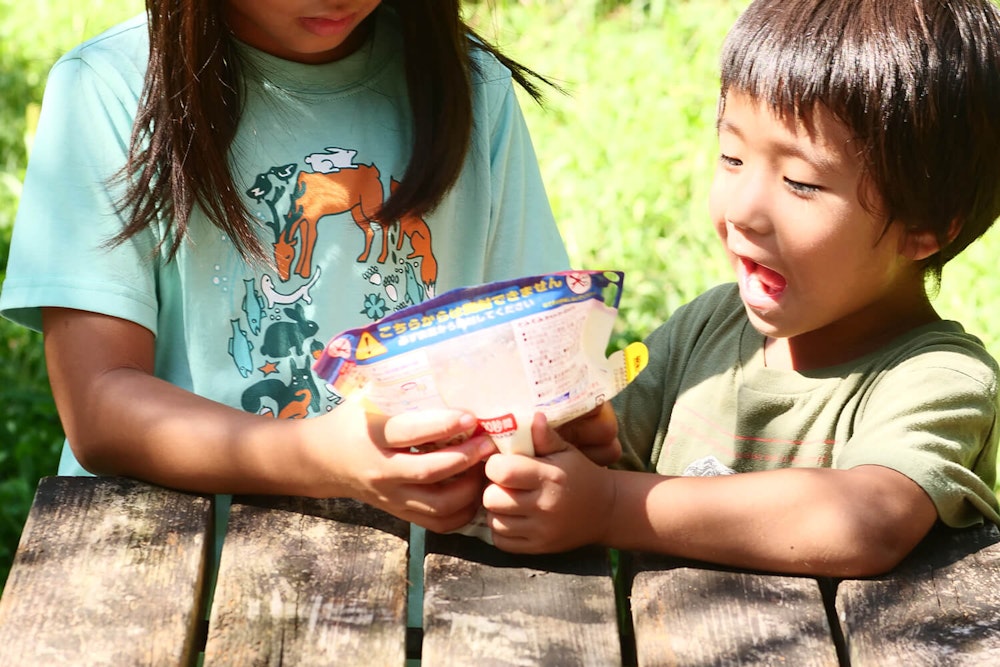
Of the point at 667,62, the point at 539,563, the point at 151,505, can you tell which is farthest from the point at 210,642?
the point at 667,62

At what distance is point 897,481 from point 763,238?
38 centimetres

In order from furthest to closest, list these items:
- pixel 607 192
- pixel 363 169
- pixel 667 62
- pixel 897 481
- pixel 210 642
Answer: pixel 667 62 < pixel 607 192 < pixel 363 169 < pixel 897 481 < pixel 210 642

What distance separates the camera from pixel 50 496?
1503 millimetres

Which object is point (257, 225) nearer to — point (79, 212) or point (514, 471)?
point (79, 212)

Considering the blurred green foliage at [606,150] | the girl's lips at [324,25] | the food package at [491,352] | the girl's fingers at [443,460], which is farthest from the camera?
the blurred green foliage at [606,150]

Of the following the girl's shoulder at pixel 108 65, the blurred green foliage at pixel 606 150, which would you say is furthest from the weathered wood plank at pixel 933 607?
the blurred green foliage at pixel 606 150

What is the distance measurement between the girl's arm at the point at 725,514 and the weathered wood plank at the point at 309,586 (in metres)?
0.15

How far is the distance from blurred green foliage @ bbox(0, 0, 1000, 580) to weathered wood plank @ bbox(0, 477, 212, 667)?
5.04ft

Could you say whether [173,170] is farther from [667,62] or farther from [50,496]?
[667,62]

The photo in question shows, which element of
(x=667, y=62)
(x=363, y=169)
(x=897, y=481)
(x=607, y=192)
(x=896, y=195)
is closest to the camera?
(x=897, y=481)

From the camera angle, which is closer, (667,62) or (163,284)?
(163,284)

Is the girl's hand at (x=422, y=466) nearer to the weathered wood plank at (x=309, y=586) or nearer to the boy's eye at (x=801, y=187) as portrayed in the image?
the weathered wood plank at (x=309, y=586)

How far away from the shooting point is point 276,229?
1815 mm

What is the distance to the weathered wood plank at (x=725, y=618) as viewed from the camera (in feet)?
4.18
